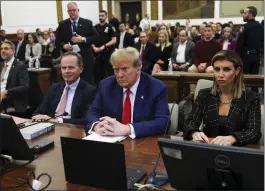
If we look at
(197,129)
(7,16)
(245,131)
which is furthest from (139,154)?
(7,16)

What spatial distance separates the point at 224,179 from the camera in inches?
50.5

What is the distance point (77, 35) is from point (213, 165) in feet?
14.7

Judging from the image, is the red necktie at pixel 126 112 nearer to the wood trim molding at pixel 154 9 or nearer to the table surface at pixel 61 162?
the table surface at pixel 61 162

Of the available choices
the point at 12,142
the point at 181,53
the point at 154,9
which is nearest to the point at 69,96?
the point at 12,142

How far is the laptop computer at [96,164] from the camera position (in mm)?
1437

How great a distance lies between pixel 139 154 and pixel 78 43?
3.81 metres

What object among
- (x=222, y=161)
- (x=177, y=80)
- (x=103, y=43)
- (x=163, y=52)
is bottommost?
(x=177, y=80)

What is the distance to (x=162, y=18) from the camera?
15.7m

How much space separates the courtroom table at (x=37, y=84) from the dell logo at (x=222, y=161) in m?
4.93

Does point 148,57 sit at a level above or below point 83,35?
below

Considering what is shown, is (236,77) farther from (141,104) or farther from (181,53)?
(181,53)

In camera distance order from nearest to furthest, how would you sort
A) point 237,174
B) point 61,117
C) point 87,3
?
point 237,174 < point 61,117 < point 87,3

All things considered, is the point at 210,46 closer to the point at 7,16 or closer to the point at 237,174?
the point at 237,174

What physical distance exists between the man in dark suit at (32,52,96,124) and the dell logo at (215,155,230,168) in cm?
186
